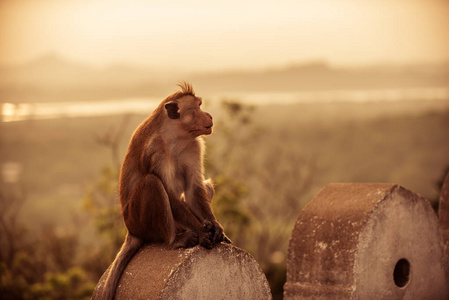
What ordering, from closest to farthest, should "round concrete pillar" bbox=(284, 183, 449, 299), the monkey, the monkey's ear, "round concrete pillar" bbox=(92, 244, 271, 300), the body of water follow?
"round concrete pillar" bbox=(92, 244, 271, 300) → the monkey → the monkey's ear → "round concrete pillar" bbox=(284, 183, 449, 299) → the body of water

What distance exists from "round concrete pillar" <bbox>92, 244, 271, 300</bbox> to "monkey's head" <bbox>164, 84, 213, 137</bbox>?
98 cm

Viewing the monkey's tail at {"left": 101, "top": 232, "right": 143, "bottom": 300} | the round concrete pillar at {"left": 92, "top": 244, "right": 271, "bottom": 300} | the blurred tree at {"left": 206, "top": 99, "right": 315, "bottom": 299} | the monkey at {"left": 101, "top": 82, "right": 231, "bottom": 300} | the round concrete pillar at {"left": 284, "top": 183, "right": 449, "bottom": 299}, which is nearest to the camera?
the round concrete pillar at {"left": 92, "top": 244, "right": 271, "bottom": 300}

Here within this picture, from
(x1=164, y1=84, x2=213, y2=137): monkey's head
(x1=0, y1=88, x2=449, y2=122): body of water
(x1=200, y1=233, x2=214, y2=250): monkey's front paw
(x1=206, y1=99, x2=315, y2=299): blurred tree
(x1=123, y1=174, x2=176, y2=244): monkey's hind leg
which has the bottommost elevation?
(x1=206, y1=99, x2=315, y2=299): blurred tree

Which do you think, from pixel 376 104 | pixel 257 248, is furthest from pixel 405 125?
pixel 257 248

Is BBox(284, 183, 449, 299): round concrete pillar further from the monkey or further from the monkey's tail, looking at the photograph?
the monkey's tail

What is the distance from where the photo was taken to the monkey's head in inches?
235

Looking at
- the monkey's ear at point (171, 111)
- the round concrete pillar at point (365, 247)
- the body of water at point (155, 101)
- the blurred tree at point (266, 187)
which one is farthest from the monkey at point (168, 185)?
the body of water at point (155, 101)

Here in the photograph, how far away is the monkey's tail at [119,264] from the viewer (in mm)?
5730

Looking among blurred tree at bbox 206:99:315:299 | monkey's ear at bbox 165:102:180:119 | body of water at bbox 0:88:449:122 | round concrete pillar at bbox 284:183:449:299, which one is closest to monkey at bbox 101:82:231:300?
monkey's ear at bbox 165:102:180:119

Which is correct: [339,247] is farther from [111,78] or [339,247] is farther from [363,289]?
[111,78]

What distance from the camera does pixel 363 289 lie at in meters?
6.96

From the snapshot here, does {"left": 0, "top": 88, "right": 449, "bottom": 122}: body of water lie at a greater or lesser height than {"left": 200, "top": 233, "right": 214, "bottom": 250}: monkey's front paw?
greater

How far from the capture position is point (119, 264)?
19.0ft

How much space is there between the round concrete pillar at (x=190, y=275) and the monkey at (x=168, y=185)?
0.31ft
